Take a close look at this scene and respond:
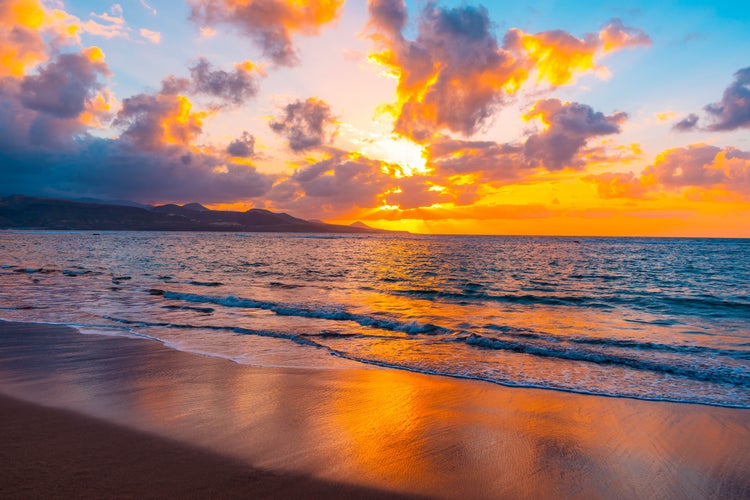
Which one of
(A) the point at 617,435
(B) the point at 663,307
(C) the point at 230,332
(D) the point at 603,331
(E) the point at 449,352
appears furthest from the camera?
(B) the point at 663,307

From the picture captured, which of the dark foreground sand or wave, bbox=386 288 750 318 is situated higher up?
the dark foreground sand

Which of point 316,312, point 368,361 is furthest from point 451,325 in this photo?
point 368,361

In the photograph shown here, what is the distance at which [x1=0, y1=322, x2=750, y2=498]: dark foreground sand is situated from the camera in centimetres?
513

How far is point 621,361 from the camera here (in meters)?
11.9

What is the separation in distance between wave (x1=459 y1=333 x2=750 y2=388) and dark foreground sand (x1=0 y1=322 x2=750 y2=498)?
9.22 ft

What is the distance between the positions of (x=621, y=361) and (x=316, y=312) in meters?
11.9

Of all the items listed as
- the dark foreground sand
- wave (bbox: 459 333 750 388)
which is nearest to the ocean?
wave (bbox: 459 333 750 388)

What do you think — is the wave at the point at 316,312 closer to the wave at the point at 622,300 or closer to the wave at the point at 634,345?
A: the wave at the point at 634,345

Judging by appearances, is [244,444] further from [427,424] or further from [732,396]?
[732,396]

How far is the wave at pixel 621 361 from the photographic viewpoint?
1067cm

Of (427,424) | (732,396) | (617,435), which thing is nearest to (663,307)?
(732,396)

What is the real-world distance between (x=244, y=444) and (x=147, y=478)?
130 centimetres

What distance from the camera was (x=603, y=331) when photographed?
16.6 meters

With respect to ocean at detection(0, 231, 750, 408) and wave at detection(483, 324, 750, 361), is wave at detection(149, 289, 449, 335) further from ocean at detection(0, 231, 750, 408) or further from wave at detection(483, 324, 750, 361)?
wave at detection(483, 324, 750, 361)
